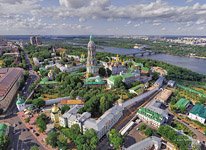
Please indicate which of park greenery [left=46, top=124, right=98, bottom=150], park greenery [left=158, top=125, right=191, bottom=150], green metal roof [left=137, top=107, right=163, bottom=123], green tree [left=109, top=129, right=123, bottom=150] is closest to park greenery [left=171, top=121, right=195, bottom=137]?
green metal roof [left=137, top=107, right=163, bottom=123]

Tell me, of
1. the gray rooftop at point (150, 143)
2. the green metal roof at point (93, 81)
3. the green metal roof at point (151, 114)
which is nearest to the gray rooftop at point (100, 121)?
the green metal roof at point (151, 114)

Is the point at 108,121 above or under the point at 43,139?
above

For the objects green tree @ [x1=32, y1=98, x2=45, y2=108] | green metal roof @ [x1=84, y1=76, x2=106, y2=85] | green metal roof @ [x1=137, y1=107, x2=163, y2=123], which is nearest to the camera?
green metal roof @ [x1=137, y1=107, x2=163, y2=123]

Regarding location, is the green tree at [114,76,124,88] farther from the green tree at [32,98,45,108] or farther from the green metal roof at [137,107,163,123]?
the green tree at [32,98,45,108]

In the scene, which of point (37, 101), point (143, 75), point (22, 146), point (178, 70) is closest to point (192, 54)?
point (178, 70)

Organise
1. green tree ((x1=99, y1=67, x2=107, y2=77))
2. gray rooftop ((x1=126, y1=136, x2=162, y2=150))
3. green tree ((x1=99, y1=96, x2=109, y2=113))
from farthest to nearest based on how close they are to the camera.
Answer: green tree ((x1=99, y1=67, x2=107, y2=77))
green tree ((x1=99, y1=96, x2=109, y2=113))
gray rooftop ((x1=126, y1=136, x2=162, y2=150))

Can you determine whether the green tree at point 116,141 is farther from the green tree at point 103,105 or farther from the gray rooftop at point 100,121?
the green tree at point 103,105

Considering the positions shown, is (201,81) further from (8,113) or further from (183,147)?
(8,113)

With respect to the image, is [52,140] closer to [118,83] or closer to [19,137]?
[19,137]
